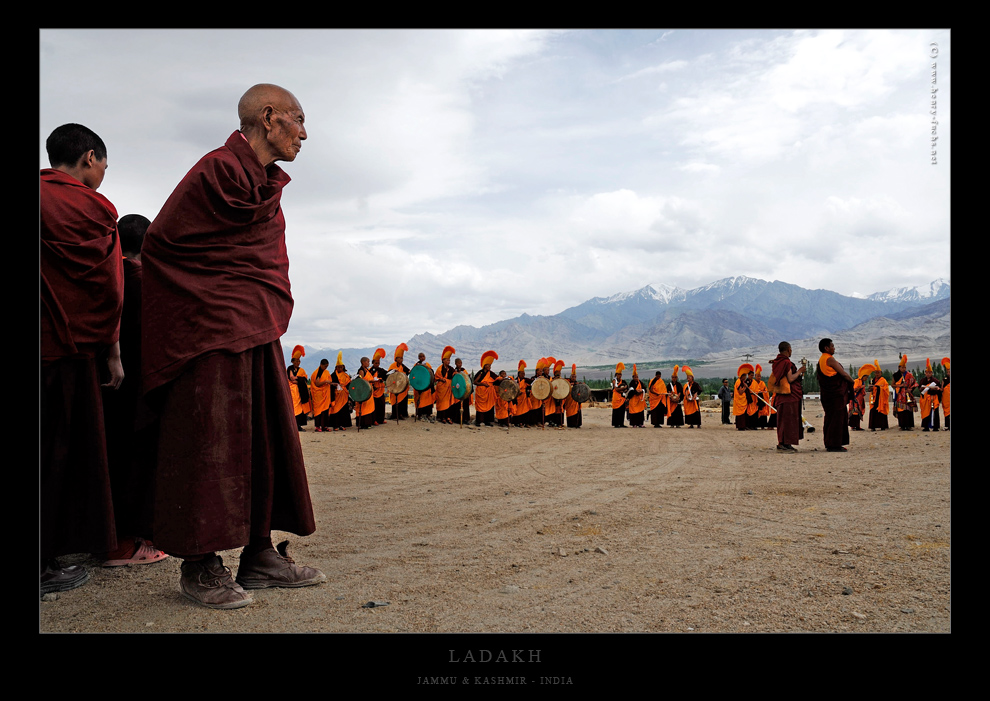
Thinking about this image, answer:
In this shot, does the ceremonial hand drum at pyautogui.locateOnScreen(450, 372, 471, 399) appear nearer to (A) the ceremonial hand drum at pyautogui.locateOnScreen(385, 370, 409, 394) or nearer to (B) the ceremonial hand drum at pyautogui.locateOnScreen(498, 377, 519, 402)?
(B) the ceremonial hand drum at pyautogui.locateOnScreen(498, 377, 519, 402)

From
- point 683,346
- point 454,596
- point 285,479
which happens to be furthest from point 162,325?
point 683,346

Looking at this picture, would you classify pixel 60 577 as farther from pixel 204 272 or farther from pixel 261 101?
pixel 261 101

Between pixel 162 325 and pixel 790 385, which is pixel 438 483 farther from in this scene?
pixel 790 385

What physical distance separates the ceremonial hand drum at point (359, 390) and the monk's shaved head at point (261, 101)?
1284 cm

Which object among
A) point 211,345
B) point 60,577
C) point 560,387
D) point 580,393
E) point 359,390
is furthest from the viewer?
point 560,387

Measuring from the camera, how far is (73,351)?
3285mm

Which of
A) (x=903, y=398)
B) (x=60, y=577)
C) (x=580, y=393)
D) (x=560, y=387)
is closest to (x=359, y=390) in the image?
(x=560, y=387)

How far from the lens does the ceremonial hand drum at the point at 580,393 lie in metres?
17.6

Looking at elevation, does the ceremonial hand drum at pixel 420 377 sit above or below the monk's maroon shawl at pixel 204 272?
below

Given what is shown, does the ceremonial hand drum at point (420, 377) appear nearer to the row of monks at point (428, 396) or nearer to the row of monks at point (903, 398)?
the row of monks at point (428, 396)

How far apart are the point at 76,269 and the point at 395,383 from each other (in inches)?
536

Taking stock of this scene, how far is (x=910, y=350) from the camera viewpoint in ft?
362

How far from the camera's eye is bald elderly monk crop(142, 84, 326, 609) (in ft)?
9.77

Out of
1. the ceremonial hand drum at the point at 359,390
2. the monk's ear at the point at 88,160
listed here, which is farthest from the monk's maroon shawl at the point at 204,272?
the ceremonial hand drum at the point at 359,390
